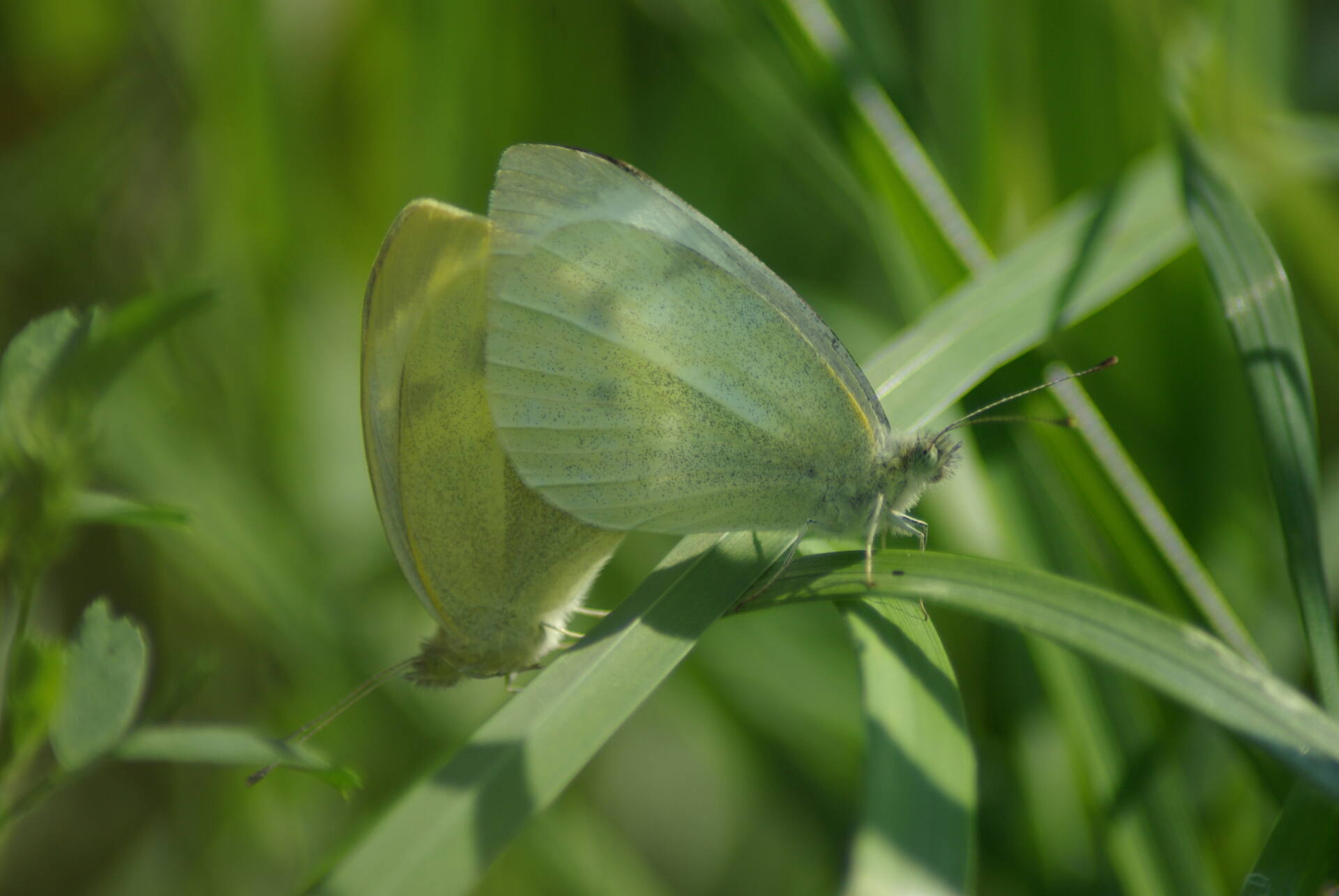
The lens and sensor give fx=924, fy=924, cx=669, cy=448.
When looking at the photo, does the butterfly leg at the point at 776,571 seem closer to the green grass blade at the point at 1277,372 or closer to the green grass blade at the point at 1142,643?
the green grass blade at the point at 1142,643

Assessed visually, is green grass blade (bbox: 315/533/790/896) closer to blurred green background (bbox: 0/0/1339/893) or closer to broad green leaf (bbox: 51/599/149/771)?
broad green leaf (bbox: 51/599/149/771)

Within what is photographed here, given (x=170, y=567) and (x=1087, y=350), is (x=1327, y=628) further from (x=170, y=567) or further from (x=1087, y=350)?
(x=170, y=567)

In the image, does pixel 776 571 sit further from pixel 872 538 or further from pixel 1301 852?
pixel 1301 852

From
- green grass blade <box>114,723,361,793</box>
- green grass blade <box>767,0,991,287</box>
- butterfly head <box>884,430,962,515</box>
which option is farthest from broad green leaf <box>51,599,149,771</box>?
green grass blade <box>767,0,991,287</box>

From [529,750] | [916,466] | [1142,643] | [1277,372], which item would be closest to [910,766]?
[1142,643]

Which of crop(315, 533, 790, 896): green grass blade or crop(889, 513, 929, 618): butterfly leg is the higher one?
crop(889, 513, 929, 618): butterfly leg

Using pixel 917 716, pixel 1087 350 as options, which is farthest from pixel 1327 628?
pixel 1087 350

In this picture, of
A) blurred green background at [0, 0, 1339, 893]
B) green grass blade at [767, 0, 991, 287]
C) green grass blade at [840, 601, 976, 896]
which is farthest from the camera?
blurred green background at [0, 0, 1339, 893]
